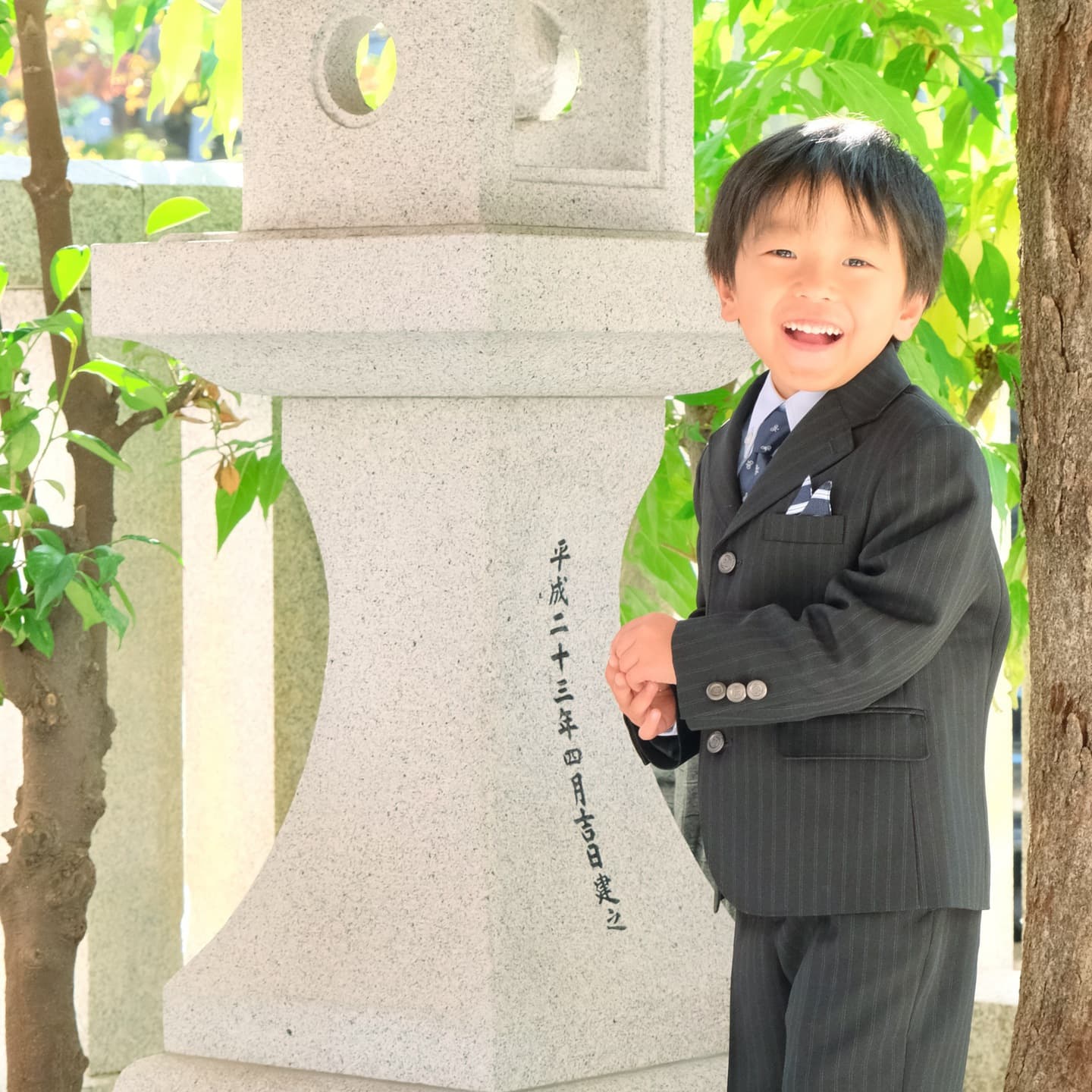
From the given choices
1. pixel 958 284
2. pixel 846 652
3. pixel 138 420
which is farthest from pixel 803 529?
pixel 138 420

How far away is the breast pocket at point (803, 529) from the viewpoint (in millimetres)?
1791

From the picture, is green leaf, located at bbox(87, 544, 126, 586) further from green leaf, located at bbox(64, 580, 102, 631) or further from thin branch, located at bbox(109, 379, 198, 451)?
thin branch, located at bbox(109, 379, 198, 451)

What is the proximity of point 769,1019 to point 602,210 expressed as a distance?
1.05 meters

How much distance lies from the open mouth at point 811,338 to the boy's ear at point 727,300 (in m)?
0.09

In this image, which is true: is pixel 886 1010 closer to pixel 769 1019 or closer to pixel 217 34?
pixel 769 1019

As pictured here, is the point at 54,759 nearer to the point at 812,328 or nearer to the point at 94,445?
the point at 94,445

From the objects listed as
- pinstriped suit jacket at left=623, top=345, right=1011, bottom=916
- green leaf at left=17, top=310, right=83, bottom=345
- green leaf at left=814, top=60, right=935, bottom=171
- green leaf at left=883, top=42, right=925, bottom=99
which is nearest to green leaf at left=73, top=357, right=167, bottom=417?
green leaf at left=17, top=310, right=83, bottom=345

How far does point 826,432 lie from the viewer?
1.81m

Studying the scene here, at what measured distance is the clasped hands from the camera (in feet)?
5.87

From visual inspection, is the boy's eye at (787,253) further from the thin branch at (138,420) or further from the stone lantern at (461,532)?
the thin branch at (138,420)

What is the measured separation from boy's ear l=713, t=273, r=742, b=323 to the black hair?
0.03 metres

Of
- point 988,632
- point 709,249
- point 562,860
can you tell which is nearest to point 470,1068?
point 562,860

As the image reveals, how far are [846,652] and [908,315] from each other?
0.37 meters

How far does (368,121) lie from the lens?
2311 mm
